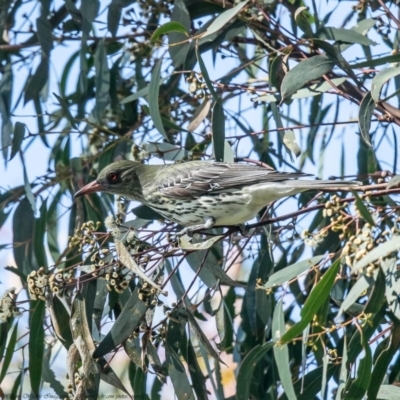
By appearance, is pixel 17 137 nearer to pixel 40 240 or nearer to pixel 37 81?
pixel 40 240

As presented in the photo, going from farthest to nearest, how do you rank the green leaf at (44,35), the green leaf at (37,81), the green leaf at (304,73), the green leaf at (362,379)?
the green leaf at (37,81) < the green leaf at (44,35) < the green leaf at (304,73) < the green leaf at (362,379)

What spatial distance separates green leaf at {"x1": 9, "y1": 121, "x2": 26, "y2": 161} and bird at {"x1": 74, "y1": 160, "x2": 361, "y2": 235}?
1.48ft

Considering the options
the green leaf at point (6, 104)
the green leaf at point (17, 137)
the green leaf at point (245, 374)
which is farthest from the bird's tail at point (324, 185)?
the green leaf at point (6, 104)

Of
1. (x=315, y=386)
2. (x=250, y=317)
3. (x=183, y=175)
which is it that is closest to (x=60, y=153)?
(x=183, y=175)

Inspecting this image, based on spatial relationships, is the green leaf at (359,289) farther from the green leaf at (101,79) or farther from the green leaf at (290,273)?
the green leaf at (101,79)

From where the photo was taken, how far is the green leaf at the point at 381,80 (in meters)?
3.72

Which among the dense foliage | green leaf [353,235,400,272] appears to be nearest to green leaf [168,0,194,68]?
the dense foliage

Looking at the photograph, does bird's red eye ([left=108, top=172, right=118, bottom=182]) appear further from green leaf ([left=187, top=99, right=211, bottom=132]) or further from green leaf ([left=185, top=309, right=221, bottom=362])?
green leaf ([left=185, top=309, right=221, bottom=362])

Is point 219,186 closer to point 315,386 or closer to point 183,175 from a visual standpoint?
point 183,175

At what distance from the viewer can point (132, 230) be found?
3855 mm

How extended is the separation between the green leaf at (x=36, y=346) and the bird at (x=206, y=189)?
2.56 ft

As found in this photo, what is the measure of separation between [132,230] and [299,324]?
0.97 m

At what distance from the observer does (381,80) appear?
12.3 ft

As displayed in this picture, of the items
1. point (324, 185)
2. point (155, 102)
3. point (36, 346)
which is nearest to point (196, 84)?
point (155, 102)
